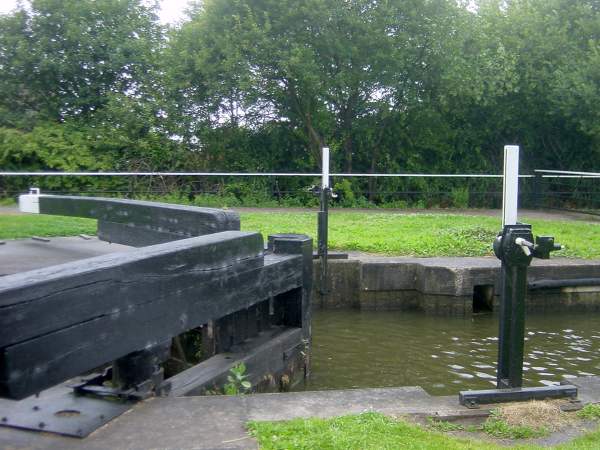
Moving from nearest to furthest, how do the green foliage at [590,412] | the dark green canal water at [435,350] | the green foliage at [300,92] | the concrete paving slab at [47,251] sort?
the green foliage at [590,412] < the dark green canal water at [435,350] < the concrete paving slab at [47,251] < the green foliage at [300,92]

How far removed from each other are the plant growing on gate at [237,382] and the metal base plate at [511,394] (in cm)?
151

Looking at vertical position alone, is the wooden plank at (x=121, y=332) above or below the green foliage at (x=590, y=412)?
above

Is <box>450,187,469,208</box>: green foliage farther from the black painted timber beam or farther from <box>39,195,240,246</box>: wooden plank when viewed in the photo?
the black painted timber beam

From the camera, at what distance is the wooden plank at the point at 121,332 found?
3113mm

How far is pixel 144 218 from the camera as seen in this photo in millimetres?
7309

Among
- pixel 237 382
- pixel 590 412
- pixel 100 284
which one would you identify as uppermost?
pixel 100 284

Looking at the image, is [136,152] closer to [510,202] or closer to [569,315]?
[569,315]

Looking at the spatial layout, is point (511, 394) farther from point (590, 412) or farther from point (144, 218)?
point (144, 218)

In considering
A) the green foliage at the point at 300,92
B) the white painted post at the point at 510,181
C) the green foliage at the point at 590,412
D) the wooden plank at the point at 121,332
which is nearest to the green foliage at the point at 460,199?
the green foliage at the point at 300,92

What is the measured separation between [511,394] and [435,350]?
335 cm

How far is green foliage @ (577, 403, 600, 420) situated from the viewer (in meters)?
4.13

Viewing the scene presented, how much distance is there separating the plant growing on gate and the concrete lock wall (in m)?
4.32

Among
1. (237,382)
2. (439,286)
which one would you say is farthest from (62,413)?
(439,286)

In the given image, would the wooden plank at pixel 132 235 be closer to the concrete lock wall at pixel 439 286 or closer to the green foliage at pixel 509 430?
the concrete lock wall at pixel 439 286
